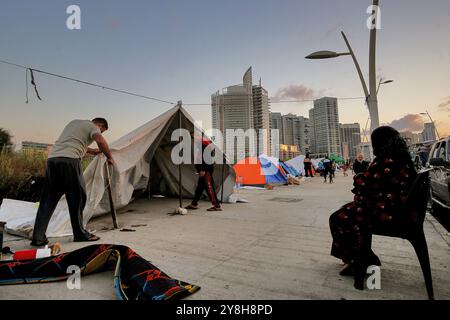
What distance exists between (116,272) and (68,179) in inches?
83.9

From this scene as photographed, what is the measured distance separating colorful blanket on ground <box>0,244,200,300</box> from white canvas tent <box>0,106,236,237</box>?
5.79ft

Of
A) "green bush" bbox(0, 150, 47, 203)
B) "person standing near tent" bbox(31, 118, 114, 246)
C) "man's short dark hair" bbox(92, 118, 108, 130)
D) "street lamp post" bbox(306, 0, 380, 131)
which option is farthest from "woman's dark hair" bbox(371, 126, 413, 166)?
"street lamp post" bbox(306, 0, 380, 131)

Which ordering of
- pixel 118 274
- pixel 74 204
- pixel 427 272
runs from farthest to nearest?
pixel 74 204
pixel 118 274
pixel 427 272

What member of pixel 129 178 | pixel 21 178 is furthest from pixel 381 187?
pixel 21 178

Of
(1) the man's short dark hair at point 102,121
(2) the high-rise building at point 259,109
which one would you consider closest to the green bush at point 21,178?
(1) the man's short dark hair at point 102,121

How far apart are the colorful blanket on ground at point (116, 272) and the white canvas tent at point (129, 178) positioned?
176cm

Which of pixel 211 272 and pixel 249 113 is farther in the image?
pixel 249 113

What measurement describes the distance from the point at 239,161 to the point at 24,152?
9.71m

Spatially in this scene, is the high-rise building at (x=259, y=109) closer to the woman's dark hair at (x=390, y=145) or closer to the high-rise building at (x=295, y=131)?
the woman's dark hair at (x=390, y=145)

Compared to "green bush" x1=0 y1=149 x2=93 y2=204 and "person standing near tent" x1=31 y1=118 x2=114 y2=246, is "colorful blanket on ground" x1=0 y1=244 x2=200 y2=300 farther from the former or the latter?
"green bush" x1=0 y1=149 x2=93 y2=204

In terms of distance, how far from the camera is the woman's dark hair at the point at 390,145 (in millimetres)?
2094

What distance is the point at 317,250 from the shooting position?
3.21 m
